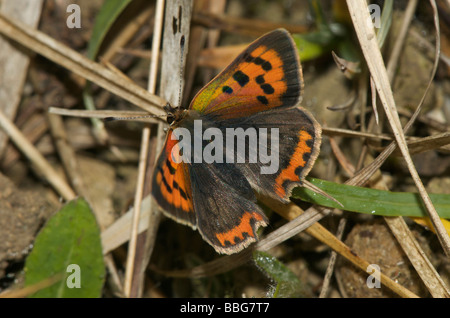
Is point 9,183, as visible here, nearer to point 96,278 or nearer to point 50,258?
point 50,258

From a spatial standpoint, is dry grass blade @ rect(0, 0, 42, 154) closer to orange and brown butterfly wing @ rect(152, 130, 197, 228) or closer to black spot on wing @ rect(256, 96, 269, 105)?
orange and brown butterfly wing @ rect(152, 130, 197, 228)

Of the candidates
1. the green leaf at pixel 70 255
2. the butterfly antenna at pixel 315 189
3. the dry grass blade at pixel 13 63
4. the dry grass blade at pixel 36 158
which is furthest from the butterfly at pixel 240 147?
the dry grass blade at pixel 13 63

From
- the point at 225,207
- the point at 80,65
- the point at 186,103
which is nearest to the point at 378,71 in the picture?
the point at 225,207

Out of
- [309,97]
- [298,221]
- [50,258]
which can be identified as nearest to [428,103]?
[309,97]

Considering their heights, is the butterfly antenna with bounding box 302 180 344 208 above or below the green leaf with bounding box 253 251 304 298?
above

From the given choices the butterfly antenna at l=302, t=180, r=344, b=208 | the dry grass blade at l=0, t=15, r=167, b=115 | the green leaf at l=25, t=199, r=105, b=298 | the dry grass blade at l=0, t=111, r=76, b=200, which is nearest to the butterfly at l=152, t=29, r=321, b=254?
the butterfly antenna at l=302, t=180, r=344, b=208

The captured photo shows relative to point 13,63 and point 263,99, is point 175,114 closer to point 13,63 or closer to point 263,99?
point 263,99
